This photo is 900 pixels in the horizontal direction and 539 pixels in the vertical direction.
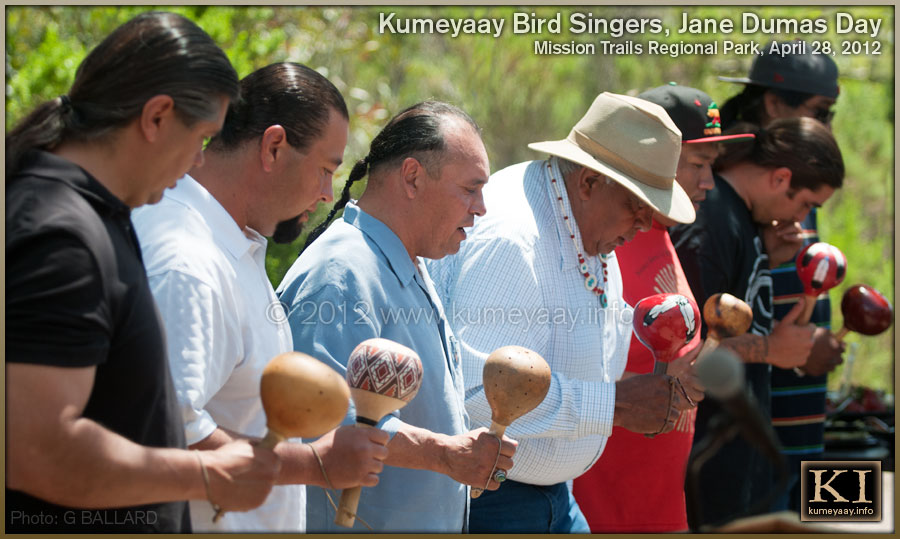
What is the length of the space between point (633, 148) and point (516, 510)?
3.75ft

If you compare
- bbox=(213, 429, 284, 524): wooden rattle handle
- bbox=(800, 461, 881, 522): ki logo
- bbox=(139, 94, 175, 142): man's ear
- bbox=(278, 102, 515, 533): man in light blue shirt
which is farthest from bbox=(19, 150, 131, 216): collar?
bbox=(800, 461, 881, 522): ki logo

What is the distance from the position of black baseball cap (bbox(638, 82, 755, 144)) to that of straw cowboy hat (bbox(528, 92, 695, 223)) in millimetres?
410

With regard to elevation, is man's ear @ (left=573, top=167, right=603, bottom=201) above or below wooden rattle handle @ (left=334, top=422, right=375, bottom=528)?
above

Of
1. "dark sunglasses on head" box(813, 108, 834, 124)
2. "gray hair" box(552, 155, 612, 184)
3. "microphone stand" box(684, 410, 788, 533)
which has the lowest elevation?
"microphone stand" box(684, 410, 788, 533)

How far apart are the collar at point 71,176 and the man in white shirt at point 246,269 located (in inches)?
14.0

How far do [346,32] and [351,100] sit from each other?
1.48 ft

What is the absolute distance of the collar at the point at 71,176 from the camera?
5.18 feet

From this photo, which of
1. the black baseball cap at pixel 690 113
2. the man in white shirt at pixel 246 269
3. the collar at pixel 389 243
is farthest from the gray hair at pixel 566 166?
the man in white shirt at pixel 246 269

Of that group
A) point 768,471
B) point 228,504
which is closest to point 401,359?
point 228,504

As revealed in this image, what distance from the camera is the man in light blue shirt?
239cm

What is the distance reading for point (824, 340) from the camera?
13.0 feet

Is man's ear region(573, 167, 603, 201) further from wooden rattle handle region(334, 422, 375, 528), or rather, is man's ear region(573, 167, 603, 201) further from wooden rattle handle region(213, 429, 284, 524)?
wooden rattle handle region(213, 429, 284, 524)

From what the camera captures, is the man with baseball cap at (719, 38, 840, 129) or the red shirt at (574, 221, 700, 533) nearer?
the red shirt at (574, 221, 700, 533)

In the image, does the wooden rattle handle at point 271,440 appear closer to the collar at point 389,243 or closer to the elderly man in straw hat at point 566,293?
the collar at point 389,243
